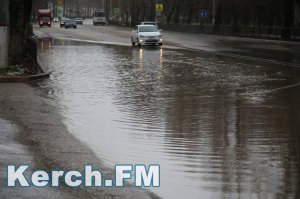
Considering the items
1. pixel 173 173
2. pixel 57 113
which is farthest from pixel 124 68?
pixel 173 173

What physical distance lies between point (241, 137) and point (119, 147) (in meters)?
2.33

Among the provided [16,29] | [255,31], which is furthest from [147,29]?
[16,29]

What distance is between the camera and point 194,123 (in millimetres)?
13367

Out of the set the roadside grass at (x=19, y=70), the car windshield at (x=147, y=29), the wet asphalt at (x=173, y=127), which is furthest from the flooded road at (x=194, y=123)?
the car windshield at (x=147, y=29)

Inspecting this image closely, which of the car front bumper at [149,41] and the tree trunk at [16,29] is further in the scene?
the car front bumper at [149,41]

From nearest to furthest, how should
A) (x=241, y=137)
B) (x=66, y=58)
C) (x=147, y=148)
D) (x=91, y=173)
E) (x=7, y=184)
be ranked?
(x=7, y=184)
(x=91, y=173)
(x=147, y=148)
(x=241, y=137)
(x=66, y=58)

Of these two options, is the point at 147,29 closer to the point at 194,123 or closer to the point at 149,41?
the point at 149,41

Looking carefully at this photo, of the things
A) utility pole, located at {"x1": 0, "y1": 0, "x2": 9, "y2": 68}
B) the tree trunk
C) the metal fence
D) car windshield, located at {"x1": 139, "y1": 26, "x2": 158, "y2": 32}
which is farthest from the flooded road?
the metal fence

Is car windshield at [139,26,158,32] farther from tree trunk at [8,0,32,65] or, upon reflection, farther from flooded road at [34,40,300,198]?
tree trunk at [8,0,32,65]

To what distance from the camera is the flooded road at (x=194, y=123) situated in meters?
8.76

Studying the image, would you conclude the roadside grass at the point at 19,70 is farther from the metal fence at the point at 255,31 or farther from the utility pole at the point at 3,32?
the metal fence at the point at 255,31

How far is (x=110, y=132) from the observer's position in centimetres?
1237

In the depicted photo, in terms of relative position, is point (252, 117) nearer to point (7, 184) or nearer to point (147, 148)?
point (147, 148)

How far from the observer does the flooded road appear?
8758 mm
